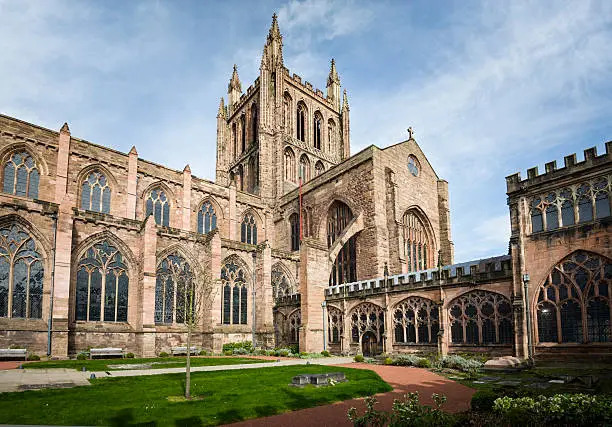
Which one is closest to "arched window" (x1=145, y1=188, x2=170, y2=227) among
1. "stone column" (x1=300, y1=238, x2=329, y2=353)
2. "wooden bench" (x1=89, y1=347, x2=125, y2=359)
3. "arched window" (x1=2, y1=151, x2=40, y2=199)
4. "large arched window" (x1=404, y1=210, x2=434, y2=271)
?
"arched window" (x1=2, y1=151, x2=40, y2=199)

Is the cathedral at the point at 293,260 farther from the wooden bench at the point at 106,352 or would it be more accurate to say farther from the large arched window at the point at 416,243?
the wooden bench at the point at 106,352

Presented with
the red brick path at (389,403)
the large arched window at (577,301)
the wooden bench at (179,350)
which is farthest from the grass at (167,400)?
the wooden bench at (179,350)

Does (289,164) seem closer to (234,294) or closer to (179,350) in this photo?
(234,294)

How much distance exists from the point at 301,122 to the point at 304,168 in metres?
7.13

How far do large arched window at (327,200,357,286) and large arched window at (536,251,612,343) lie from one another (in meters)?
17.5

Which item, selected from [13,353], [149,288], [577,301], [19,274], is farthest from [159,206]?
[577,301]

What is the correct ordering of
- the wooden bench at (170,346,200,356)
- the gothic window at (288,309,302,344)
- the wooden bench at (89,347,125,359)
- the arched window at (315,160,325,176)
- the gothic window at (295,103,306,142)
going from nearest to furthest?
1. the wooden bench at (89,347,125,359)
2. the wooden bench at (170,346,200,356)
3. the gothic window at (288,309,302,344)
4. the arched window at (315,160,325,176)
5. the gothic window at (295,103,306,142)

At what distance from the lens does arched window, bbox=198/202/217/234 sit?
41.6m

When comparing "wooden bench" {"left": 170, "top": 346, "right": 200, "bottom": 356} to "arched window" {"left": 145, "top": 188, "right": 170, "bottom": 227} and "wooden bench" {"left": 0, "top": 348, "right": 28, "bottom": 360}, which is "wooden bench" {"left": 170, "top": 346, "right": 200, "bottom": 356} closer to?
"wooden bench" {"left": 0, "top": 348, "right": 28, "bottom": 360}

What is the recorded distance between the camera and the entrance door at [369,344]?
27266 millimetres

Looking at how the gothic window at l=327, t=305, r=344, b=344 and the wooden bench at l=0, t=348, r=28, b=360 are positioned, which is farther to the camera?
the gothic window at l=327, t=305, r=344, b=344

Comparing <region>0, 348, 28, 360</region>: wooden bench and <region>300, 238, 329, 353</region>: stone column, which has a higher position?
<region>300, 238, 329, 353</region>: stone column

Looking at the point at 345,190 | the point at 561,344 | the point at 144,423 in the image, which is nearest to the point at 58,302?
the point at 144,423

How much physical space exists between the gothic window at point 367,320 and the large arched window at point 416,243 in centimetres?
993
